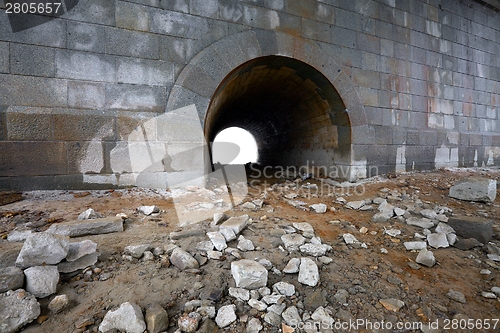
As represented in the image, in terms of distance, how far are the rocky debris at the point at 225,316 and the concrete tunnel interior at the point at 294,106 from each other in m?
3.06

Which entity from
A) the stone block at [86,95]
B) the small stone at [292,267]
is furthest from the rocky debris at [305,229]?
the stone block at [86,95]

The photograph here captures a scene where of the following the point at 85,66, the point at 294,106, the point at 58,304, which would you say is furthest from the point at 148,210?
the point at 294,106

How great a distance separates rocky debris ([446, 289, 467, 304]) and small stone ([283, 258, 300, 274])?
109 centimetres

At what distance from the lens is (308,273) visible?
177 cm

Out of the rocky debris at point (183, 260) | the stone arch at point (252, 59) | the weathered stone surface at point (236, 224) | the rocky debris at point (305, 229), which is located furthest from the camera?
the stone arch at point (252, 59)

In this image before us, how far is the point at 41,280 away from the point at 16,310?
19cm

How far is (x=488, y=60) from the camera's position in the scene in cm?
647

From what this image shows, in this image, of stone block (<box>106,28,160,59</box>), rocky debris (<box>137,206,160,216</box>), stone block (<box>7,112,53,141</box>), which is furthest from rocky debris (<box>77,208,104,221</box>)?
stone block (<box>106,28,160,59</box>)

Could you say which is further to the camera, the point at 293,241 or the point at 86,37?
the point at 86,37

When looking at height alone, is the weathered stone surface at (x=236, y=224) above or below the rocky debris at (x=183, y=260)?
above

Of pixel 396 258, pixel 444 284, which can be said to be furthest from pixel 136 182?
pixel 444 284

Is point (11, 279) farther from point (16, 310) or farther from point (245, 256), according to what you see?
point (245, 256)

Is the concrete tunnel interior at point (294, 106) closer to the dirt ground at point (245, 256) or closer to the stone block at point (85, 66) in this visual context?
the stone block at point (85, 66)

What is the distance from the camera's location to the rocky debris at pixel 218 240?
82.4 inches
